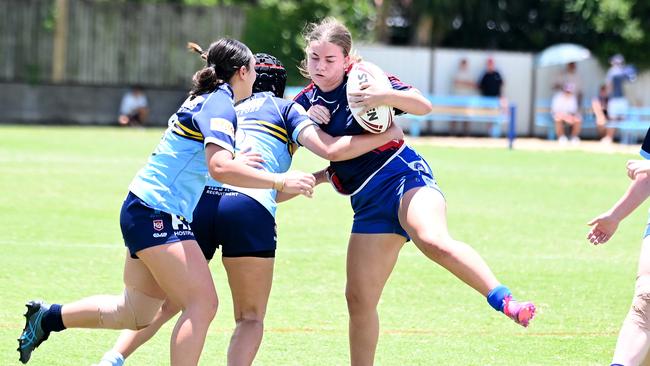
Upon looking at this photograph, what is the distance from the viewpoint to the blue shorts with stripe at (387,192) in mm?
6652

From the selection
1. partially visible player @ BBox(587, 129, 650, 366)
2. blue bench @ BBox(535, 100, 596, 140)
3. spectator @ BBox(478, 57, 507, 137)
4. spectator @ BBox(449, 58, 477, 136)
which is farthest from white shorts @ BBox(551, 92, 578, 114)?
partially visible player @ BBox(587, 129, 650, 366)

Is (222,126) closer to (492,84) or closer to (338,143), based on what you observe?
(338,143)

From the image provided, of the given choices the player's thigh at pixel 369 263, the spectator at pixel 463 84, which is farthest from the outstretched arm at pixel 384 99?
the spectator at pixel 463 84

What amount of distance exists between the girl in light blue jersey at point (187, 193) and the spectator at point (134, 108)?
26.3 metres

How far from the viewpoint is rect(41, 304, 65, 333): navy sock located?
653 cm

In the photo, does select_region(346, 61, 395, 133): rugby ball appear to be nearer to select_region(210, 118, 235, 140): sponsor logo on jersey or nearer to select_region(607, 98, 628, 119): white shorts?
select_region(210, 118, 235, 140): sponsor logo on jersey

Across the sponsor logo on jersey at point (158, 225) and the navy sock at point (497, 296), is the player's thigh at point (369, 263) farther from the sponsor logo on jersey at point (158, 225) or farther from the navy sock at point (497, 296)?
the sponsor logo on jersey at point (158, 225)

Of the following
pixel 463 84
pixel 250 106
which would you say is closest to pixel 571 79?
pixel 463 84

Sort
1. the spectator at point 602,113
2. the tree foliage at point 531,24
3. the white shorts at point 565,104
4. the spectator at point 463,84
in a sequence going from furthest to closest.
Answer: the tree foliage at point 531,24, the spectator at point 463,84, the spectator at point 602,113, the white shorts at point 565,104

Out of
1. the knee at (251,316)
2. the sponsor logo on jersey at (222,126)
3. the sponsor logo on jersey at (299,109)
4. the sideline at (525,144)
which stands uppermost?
the sponsor logo on jersey at (299,109)

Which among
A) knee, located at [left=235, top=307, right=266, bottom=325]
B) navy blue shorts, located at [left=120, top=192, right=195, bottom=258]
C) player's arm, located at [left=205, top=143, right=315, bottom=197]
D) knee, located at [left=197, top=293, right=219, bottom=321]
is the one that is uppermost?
player's arm, located at [left=205, top=143, right=315, bottom=197]

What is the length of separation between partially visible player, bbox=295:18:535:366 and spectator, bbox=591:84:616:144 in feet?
80.4

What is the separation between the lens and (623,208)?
19.7ft

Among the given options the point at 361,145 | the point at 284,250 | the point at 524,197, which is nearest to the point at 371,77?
the point at 361,145
